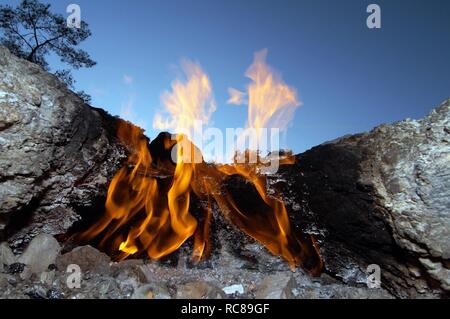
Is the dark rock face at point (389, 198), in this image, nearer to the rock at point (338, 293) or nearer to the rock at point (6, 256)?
the rock at point (338, 293)

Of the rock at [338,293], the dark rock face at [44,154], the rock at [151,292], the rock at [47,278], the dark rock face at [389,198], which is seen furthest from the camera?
the dark rock face at [44,154]

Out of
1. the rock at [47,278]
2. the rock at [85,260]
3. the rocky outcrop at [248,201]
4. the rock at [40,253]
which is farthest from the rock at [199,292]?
the rock at [40,253]

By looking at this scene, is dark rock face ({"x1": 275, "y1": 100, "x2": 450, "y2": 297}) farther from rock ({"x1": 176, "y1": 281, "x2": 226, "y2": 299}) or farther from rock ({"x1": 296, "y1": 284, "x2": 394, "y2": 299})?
rock ({"x1": 176, "y1": 281, "x2": 226, "y2": 299})

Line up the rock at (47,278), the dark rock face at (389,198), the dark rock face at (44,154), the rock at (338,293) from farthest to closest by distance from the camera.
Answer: the dark rock face at (44,154) < the dark rock face at (389,198) < the rock at (338,293) < the rock at (47,278)

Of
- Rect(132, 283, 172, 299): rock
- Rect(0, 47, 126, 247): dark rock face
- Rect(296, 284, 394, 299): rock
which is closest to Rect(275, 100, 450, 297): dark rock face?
Rect(296, 284, 394, 299): rock

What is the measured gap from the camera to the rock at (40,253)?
4.20 meters

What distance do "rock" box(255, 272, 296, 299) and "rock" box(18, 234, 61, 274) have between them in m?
2.46

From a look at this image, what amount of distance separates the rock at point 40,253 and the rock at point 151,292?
1403mm

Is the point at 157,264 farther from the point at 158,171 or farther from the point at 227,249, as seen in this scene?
the point at 158,171

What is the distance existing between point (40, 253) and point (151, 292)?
163 cm

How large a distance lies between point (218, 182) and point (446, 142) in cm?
305

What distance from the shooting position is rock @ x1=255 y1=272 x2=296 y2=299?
11.6 feet

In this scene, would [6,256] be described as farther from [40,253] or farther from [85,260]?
[85,260]
